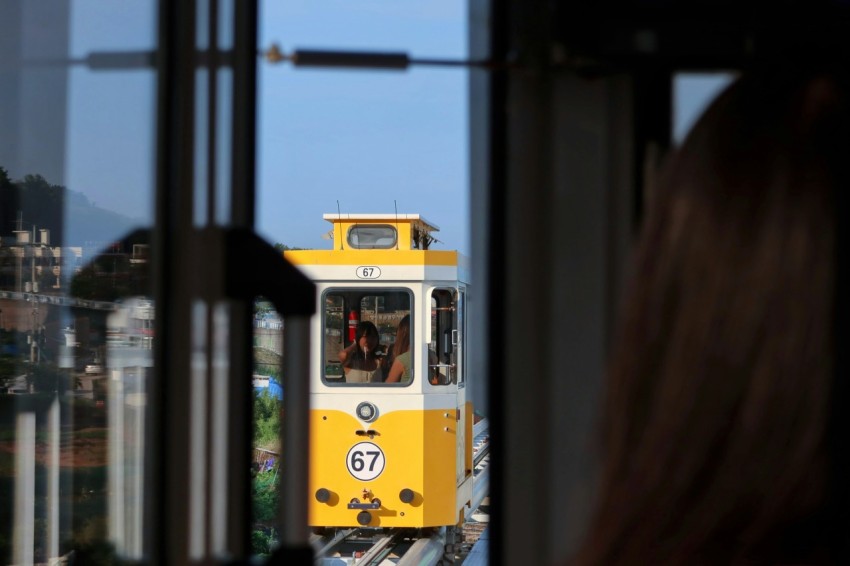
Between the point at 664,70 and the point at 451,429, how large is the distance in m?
6.53

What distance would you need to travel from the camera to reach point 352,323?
7883mm

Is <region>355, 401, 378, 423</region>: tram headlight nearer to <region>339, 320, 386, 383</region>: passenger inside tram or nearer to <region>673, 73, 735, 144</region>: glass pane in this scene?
A: <region>339, 320, 386, 383</region>: passenger inside tram

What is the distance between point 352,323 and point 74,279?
6.85 meters

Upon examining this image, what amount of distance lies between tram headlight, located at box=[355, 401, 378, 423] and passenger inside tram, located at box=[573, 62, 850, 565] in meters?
6.87

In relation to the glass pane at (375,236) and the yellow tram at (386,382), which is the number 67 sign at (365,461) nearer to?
the yellow tram at (386,382)

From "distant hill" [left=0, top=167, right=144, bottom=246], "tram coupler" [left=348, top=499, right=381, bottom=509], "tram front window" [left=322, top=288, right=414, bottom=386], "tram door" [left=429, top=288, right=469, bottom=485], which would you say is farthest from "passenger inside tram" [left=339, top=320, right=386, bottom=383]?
"distant hill" [left=0, top=167, right=144, bottom=246]

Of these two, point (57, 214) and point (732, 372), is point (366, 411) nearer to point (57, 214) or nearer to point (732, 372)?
point (57, 214)

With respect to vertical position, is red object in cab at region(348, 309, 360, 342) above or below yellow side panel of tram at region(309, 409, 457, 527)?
above

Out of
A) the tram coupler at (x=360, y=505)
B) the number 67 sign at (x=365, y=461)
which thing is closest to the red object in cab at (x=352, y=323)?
the number 67 sign at (x=365, y=461)

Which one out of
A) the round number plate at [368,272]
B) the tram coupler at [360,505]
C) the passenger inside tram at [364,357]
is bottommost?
the tram coupler at [360,505]

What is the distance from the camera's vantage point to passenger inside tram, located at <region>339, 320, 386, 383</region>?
25.1 ft

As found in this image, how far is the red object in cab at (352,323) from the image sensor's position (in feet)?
25.6

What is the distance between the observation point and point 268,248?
38.5 inches

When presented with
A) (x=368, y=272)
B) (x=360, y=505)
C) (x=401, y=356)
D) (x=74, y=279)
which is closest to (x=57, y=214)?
(x=74, y=279)
